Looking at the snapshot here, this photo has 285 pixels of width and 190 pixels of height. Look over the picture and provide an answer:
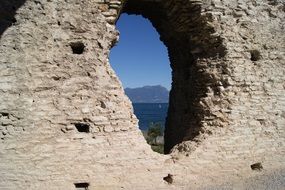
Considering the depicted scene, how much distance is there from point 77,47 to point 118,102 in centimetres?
128

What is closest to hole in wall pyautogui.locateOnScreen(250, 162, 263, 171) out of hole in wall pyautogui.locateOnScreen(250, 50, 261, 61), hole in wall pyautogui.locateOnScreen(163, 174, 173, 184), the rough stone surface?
the rough stone surface

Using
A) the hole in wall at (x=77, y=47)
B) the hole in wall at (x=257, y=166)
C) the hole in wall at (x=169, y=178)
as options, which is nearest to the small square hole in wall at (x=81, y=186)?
the hole in wall at (x=169, y=178)

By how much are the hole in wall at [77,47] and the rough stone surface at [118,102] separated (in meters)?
0.02

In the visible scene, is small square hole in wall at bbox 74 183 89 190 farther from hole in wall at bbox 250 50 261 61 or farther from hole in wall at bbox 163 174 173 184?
hole in wall at bbox 250 50 261 61

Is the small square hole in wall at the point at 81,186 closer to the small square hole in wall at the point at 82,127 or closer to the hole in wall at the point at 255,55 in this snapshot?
the small square hole in wall at the point at 82,127

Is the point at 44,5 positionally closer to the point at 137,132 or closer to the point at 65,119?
the point at 65,119

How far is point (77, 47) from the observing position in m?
7.41

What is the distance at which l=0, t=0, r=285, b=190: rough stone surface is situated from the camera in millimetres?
6879

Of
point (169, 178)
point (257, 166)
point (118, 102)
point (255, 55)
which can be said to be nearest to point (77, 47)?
point (118, 102)

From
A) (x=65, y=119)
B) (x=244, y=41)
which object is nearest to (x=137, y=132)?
(x=65, y=119)

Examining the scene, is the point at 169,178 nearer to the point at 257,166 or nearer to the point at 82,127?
the point at 82,127

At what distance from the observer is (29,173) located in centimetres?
668

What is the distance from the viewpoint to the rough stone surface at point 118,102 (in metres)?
6.88

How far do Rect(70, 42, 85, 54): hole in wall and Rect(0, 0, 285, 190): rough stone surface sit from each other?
0.02 metres
